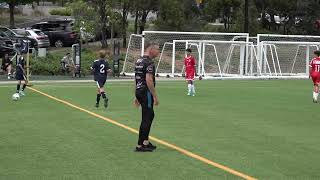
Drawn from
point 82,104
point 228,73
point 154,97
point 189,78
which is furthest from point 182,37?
point 154,97

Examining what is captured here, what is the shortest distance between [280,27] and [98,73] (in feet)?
161

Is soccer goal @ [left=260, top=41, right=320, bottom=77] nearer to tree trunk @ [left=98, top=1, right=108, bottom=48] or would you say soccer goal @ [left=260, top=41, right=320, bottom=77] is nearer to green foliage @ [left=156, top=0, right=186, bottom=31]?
green foliage @ [left=156, top=0, right=186, bottom=31]

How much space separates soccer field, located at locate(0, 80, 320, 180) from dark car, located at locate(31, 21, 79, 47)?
25.1 metres

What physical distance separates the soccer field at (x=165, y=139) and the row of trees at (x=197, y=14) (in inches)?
945

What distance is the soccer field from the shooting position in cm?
982

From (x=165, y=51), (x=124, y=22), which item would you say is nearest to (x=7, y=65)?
(x=165, y=51)

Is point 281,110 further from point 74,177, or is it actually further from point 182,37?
point 182,37

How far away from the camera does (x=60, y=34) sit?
4806 centimetres

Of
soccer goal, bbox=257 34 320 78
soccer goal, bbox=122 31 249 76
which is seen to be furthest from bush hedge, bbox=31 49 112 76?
soccer goal, bbox=257 34 320 78

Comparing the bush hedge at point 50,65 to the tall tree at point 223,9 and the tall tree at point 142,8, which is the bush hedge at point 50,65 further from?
the tall tree at point 223,9

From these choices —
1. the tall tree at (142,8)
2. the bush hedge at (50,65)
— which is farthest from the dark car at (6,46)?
the tall tree at (142,8)

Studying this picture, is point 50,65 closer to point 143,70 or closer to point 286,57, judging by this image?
point 286,57

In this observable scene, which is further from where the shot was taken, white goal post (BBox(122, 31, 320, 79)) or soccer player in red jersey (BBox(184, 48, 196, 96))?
white goal post (BBox(122, 31, 320, 79))

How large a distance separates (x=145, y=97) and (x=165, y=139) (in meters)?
1.86
